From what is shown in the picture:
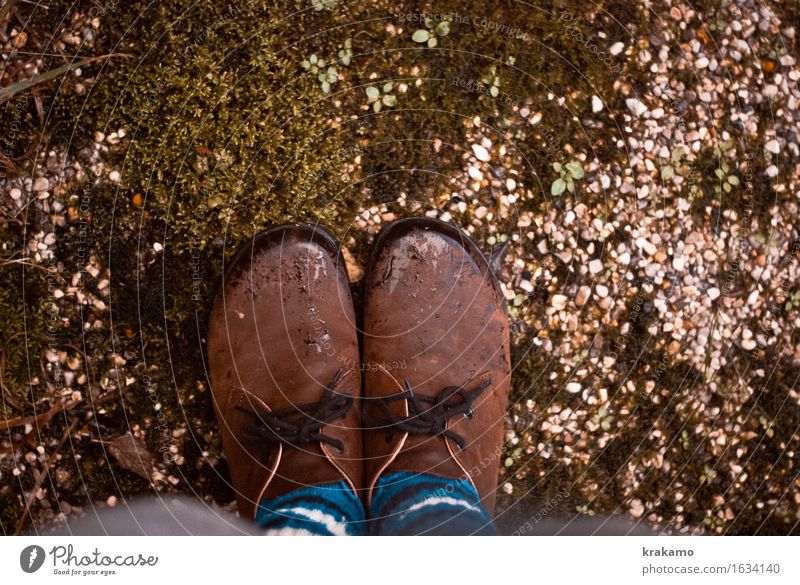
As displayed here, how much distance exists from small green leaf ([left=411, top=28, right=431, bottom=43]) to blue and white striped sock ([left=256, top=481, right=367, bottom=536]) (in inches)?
29.5

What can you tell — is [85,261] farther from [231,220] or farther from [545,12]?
[545,12]

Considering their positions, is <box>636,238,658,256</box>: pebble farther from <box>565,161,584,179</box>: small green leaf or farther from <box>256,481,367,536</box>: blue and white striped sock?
<box>256,481,367,536</box>: blue and white striped sock

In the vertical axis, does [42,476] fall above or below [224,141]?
below

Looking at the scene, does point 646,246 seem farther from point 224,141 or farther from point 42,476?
point 42,476

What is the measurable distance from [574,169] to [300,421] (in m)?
0.63

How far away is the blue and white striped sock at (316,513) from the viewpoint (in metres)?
0.90

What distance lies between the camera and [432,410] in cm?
97

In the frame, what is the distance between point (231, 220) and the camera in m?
0.96

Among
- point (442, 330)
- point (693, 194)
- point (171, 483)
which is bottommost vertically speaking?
point (171, 483)

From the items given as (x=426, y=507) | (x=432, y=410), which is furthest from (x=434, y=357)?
(x=426, y=507)

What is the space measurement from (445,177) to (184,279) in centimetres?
47

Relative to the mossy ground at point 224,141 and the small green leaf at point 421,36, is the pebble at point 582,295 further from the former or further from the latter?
the small green leaf at point 421,36

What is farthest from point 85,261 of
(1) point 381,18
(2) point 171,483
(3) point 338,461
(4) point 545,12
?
(4) point 545,12

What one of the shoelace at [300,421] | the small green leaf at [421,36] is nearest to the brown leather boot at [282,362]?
the shoelace at [300,421]
